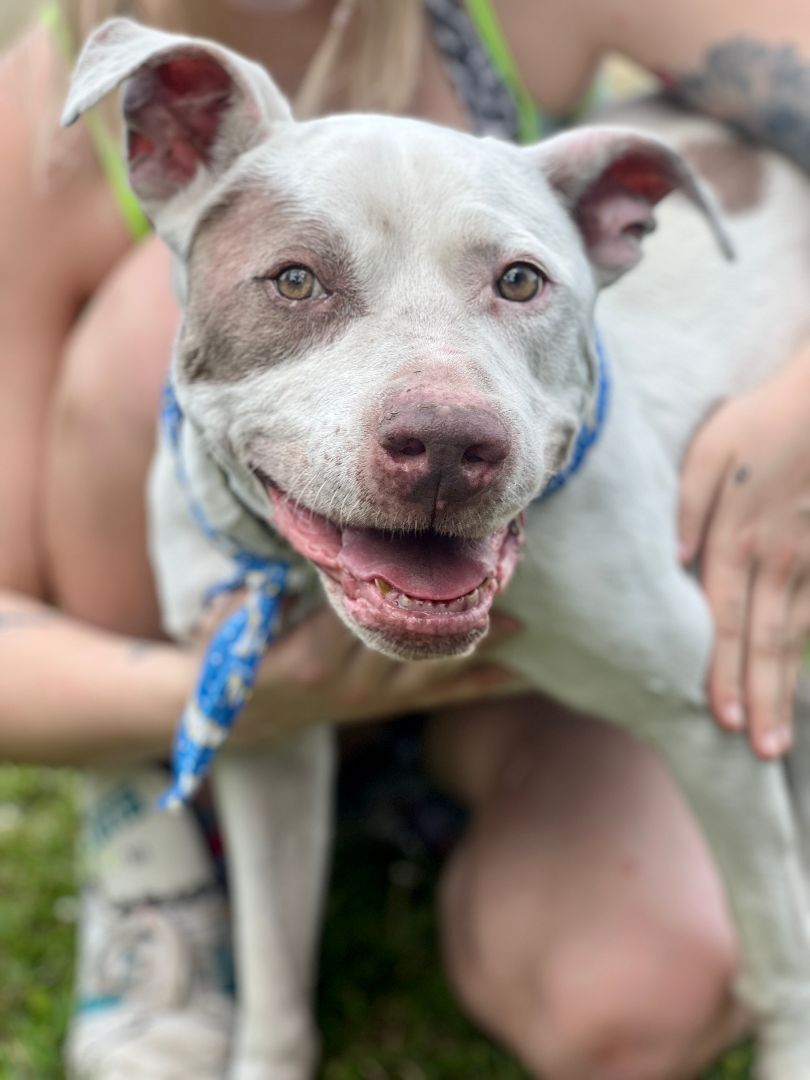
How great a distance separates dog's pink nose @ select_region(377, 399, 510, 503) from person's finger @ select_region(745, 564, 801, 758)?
84cm

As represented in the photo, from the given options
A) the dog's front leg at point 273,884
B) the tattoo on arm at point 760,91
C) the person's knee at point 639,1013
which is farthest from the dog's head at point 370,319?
the person's knee at point 639,1013

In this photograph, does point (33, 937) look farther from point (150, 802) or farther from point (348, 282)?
point (348, 282)

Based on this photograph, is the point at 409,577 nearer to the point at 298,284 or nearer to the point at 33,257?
the point at 298,284

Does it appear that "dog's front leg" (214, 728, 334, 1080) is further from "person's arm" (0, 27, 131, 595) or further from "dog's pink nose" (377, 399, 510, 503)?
"dog's pink nose" (377, 399, 510, 503)

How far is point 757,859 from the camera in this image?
2.25 m

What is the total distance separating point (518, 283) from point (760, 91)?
124 centimetres

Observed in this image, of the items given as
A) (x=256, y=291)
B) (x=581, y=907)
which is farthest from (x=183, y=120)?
(x=581, y=907)

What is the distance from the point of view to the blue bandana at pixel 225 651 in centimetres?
215

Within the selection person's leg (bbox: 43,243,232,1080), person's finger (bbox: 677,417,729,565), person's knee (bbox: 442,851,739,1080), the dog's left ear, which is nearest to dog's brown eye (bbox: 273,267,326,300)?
the dog's left ear

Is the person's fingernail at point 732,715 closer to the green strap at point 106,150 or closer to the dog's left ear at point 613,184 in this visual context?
the dog's left ear at point 613,184

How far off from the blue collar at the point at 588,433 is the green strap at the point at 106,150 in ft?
3.46

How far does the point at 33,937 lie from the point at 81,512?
102 centimetres

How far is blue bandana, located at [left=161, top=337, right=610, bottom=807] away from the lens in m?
2.15

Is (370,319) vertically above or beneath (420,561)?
above
